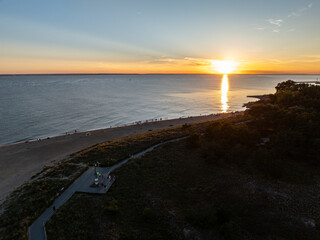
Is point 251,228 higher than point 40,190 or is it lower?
lower

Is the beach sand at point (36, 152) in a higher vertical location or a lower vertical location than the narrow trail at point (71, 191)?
lower

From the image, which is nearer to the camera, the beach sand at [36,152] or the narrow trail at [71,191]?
the narrow trail at [71,191]

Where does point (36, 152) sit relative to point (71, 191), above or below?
below

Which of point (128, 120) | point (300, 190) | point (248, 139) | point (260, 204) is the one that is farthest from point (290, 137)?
point (128, 120)

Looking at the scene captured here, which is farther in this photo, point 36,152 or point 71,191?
point 36,152

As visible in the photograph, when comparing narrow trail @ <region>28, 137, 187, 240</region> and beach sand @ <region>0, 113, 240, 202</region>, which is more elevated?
narrow trail @ <region>28, 137, 187, 240</region>

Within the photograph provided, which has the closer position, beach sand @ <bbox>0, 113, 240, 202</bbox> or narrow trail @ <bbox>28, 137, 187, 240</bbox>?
narrow trail @ <bbox>28, 137, 187, 240</bbox>

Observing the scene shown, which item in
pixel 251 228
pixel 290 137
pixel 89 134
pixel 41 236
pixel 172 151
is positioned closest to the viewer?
pixel 41 236

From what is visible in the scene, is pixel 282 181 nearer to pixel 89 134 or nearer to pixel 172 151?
pixel 172 151
